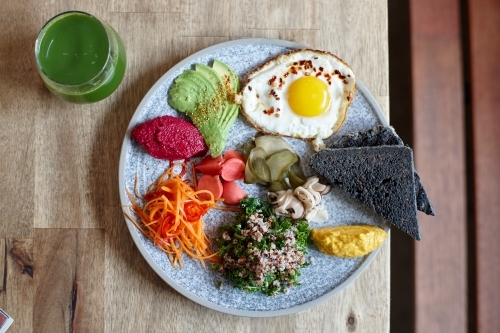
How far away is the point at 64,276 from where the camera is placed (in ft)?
7.18

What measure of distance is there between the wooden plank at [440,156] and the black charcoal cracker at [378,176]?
36 centimetres

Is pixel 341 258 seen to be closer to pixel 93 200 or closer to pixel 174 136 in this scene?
pixel 174 136

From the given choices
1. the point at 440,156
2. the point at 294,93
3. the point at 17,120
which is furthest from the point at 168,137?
the point at 440,156

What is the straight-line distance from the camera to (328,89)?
2.14 m

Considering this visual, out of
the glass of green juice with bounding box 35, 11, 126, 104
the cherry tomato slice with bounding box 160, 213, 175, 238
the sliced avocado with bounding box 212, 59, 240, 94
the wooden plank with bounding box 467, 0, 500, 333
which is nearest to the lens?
the glass of green juice with bounding box 35, 11, 126, 104

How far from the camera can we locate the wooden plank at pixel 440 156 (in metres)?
2.42

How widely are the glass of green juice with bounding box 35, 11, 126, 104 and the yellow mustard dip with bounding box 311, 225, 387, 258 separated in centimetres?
108

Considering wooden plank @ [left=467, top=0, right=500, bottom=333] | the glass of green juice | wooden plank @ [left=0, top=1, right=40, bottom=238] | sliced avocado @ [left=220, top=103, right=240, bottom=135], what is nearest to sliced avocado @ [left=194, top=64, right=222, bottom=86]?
sliced avocado @ [left=220, top=103, right=240, bottom=135]

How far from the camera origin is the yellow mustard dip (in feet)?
6.72

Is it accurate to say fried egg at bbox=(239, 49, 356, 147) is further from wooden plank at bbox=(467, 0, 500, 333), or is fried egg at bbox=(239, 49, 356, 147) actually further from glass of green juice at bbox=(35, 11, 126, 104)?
wooden plank at bbox=(467, 0, 500, 333)

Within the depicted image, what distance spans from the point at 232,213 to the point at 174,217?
270 mm

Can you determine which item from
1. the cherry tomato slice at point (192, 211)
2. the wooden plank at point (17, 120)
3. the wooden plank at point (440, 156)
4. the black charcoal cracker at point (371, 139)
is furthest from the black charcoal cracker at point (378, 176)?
the wooden plank at point (17, 120)

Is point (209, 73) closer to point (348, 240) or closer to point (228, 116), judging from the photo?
point (228, 116)

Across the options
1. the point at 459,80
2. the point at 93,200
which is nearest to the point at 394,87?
the point at 459,80
